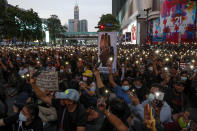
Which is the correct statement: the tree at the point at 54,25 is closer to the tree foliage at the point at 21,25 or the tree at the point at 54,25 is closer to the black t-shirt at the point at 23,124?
the tree foliage at the point at 21,25

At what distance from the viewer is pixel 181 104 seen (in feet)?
14.9

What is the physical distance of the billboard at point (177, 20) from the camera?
105 feet

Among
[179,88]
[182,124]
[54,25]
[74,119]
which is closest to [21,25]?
[54,25]

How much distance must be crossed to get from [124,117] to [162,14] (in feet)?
129

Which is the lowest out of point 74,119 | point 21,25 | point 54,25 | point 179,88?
point 74,119

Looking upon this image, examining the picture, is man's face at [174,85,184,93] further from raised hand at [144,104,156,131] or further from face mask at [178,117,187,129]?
raised hand at [144,104,156,131]

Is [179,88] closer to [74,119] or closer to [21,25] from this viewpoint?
[74,119]

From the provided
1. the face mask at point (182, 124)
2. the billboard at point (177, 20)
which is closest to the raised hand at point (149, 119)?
the face mask at point (182, 124)

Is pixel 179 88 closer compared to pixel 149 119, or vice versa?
pixel 149 119

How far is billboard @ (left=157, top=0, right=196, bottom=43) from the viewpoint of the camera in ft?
105

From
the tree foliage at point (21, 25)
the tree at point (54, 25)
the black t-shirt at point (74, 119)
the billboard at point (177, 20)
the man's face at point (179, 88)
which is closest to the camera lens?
the black t-shirt at point (74, 119)

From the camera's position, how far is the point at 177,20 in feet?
112

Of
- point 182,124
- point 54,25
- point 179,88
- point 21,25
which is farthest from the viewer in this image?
point 54,25

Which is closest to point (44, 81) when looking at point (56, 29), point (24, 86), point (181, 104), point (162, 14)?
point (24, 86)
